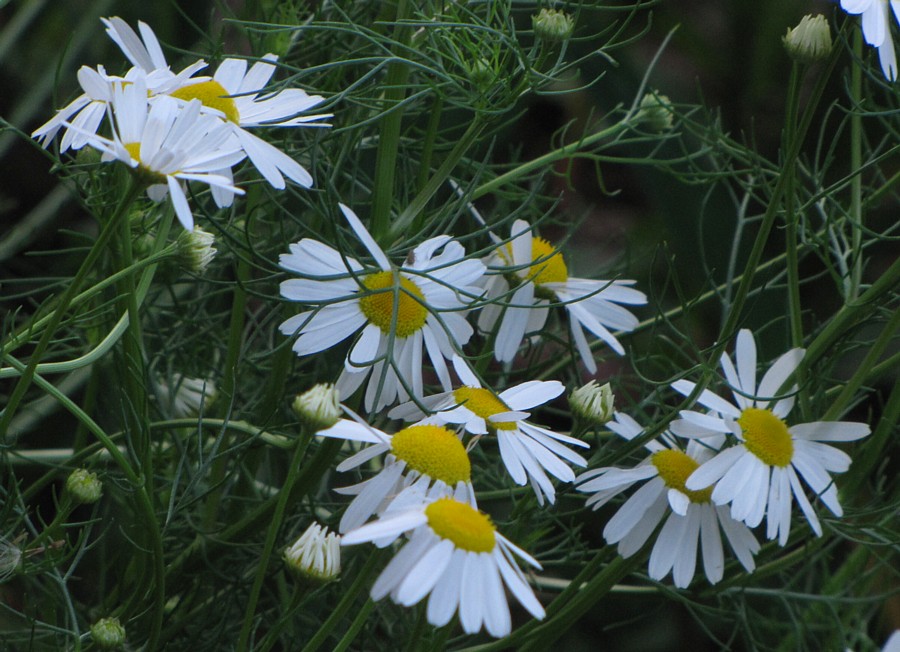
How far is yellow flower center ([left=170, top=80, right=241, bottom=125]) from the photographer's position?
318mm

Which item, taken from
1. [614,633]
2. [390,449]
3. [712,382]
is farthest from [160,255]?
[614,633]

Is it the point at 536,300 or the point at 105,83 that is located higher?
the point at 105,83

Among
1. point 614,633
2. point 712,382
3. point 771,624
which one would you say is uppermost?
point 712,382

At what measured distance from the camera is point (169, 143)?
0.87 ft

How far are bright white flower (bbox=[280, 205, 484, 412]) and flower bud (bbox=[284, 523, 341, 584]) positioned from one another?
0.14 feet

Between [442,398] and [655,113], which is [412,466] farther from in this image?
[655,113]

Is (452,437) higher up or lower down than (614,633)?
higher up

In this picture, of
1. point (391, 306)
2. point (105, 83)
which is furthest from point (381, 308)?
point (105, 83)

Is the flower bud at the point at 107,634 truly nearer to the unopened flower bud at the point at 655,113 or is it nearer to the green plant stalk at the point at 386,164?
the green plant stalk at the point at 386,164

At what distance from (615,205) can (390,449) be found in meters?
0.90

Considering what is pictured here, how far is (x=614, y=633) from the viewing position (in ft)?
2.88

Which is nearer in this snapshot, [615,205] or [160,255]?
[160,255]

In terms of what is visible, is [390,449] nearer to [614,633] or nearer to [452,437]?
[452,437]

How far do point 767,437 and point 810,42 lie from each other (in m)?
0.13
